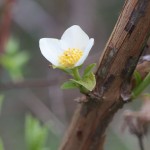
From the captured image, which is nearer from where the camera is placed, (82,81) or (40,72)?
(82,81)

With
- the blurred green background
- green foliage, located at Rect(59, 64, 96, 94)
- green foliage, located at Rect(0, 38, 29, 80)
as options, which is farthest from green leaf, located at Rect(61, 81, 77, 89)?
green foliage, located at Rect(0, 38, 29, 80)

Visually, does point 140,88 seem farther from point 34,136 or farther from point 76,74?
point 34,136

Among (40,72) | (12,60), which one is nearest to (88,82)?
(12,60)

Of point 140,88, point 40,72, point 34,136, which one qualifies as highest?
point 140,88

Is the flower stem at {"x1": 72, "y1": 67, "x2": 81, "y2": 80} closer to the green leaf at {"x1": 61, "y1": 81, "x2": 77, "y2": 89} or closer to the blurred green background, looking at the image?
the green leaf at {"x1": 61, "y1": 81, "x2": 77, "y2": 89}

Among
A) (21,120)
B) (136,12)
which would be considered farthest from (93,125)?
(21,120)

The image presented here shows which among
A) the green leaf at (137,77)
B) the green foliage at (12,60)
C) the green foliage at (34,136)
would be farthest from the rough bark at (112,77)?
the green foliage at (12,60)

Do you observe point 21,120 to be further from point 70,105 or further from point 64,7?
point 64,7
